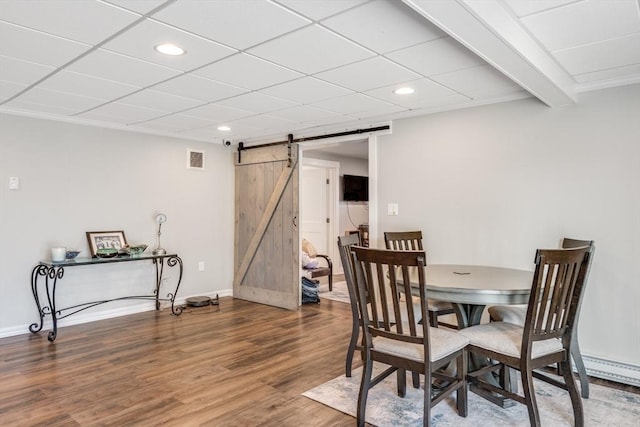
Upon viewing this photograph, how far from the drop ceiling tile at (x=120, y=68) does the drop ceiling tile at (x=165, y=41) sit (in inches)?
3.9

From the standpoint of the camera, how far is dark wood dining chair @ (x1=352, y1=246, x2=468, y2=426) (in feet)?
6.68

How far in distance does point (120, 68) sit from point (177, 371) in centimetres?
217

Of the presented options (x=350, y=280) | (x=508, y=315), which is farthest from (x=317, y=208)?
(x=350, y=280)

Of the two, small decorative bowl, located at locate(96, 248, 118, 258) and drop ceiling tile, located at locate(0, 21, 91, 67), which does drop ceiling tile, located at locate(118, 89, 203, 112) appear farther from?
small decorative bowl, located at locate(96, 248, 118, 258)

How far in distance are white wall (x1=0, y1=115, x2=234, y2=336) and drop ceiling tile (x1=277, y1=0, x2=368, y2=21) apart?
3.40m

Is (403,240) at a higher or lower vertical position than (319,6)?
lower

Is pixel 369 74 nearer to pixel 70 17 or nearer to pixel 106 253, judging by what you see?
A: pixel 70 17

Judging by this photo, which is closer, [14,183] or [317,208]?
[14,183]

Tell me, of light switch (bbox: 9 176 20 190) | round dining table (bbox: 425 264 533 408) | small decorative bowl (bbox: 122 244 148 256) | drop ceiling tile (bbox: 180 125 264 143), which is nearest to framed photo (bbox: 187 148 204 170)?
drop ceiling tile (bbox: 180 125 264 143)

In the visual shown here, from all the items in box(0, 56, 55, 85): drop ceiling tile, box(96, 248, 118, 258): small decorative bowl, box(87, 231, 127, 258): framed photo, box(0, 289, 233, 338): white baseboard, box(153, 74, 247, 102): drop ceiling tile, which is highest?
box(0, 56, 55, 85): drop ceiling tile

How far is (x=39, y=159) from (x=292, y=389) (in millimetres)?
3368

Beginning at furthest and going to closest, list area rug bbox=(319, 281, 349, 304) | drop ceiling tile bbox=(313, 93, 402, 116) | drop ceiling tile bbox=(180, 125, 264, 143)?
area rug bbox=(319, 281, 349, 304), drop ceiling tile bbox=(180, 125, 264, 143), drop ceiling tile bbox=(313, 93, 402, 116)

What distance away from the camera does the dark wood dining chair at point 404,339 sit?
204 cm

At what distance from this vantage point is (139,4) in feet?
6.12
